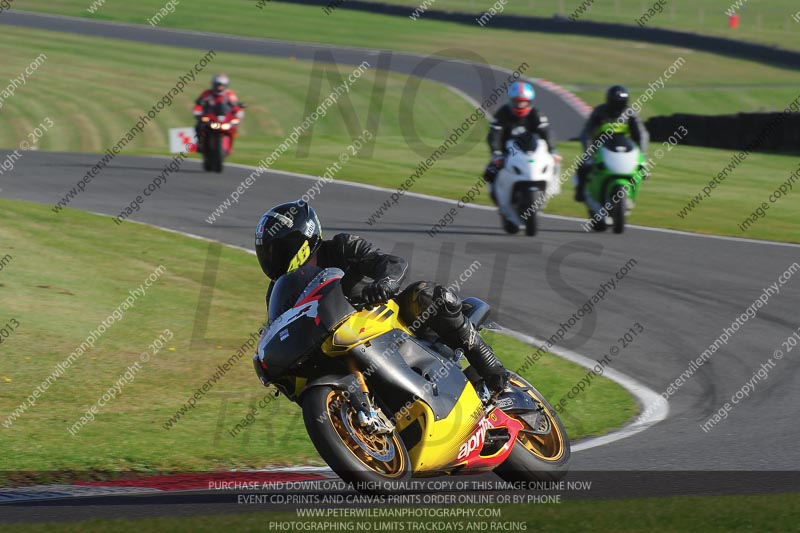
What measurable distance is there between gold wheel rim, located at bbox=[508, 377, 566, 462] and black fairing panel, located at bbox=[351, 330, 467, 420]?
1.90 ft

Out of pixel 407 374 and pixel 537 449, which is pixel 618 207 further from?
pixel 407 374

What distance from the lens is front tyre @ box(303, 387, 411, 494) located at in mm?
5312

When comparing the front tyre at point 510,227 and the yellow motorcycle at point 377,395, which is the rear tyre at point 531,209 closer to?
the front tyre at point 510,227

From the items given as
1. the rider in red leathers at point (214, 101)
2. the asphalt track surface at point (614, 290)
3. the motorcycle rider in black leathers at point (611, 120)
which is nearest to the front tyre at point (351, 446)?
the asphalt track surface at point (614, 290)

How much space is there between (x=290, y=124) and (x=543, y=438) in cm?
2727

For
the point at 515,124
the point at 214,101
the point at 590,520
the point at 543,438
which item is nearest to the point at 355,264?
the point at 543,438

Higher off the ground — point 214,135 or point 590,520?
point 590,520

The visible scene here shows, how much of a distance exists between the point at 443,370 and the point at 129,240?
9482 millimetres

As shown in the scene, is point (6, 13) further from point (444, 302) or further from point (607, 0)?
point (444, 302)

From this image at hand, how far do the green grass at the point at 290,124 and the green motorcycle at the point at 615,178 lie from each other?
1.34 meters

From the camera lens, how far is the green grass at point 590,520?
5129mm

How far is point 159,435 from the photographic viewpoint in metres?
7.87

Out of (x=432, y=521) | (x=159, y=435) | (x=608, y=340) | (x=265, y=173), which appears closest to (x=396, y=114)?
(x=265, y=173)

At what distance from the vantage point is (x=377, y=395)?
579cm
